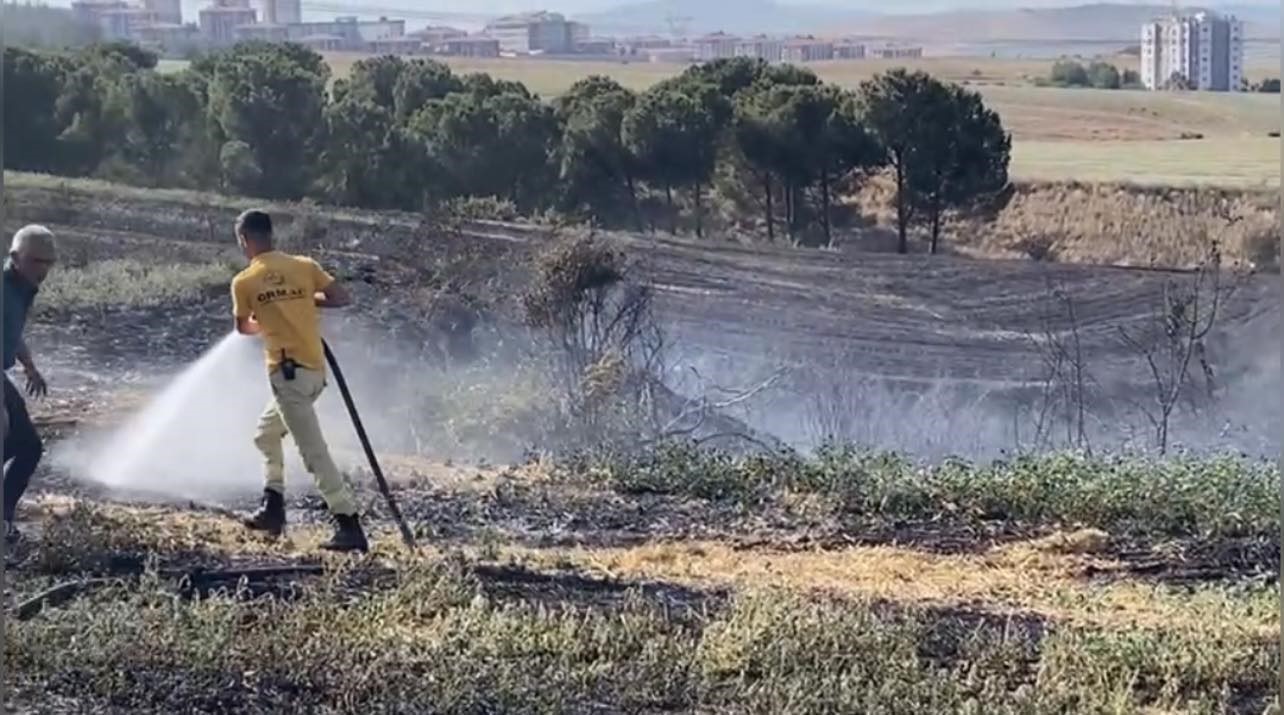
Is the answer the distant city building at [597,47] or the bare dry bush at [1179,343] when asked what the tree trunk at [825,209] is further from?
the distant city building at [597,47]

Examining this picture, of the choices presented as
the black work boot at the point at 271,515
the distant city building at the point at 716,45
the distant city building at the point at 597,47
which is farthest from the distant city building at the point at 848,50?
the black work boot at the point at 271,515

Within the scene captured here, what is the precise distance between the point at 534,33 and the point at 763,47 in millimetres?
3764

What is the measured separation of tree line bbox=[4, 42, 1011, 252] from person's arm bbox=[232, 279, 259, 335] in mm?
15189

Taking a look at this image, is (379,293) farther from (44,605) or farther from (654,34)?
(654,34)

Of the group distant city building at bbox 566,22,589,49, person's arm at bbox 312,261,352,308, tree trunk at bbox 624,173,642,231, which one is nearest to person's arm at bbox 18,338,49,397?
person's arm at bbox 312,261,352,308

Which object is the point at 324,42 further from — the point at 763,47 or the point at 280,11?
the point at 763,47

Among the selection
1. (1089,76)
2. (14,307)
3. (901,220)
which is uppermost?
(1089,76)

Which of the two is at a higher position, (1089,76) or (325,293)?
(1089,76)

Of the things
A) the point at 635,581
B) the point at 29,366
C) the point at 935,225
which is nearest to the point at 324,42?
the point at 935,225

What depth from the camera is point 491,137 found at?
2355 centimetres

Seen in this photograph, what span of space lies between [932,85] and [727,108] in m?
2.60

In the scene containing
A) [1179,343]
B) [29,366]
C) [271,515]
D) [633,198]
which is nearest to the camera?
[29,366]

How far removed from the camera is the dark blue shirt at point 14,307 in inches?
297

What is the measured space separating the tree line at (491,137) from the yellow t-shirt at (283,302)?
1520 cm
